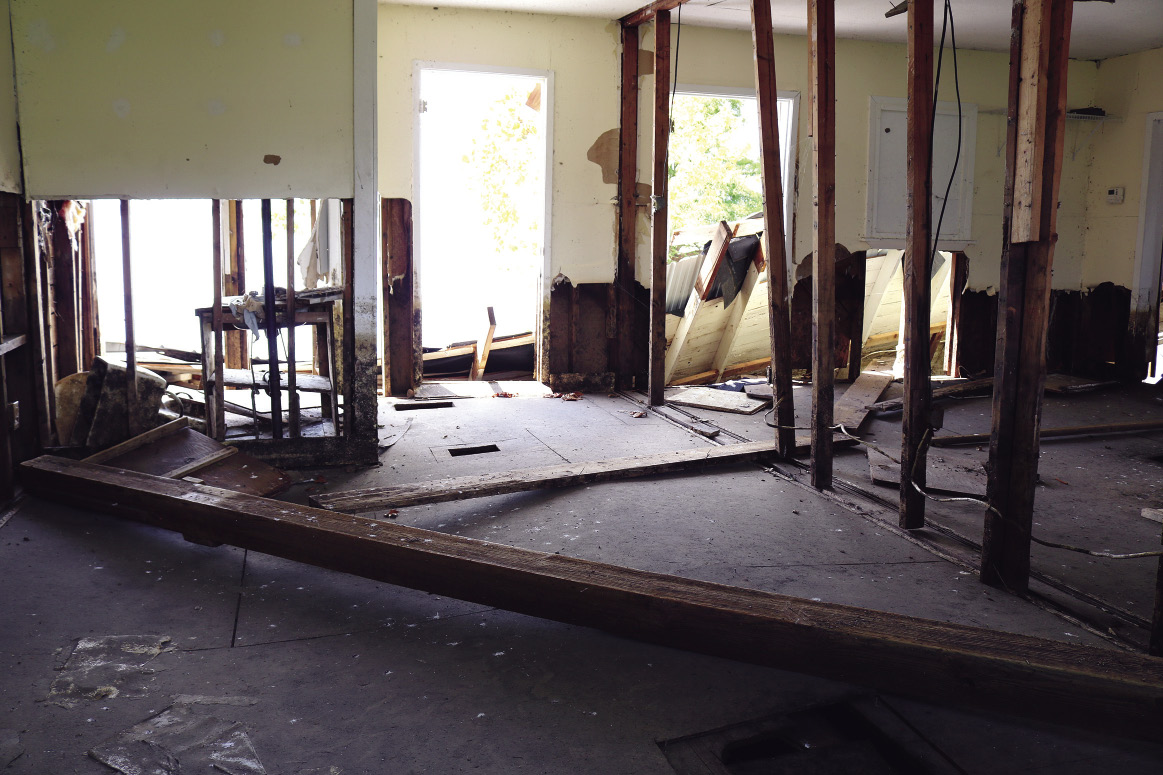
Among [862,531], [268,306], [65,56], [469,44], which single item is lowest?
[862,531]

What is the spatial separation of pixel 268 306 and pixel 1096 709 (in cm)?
403

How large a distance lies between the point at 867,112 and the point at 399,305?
474 cm

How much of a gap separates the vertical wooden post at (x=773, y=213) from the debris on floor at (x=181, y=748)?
3362 millimetres

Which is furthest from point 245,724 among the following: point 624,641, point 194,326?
point 194,326

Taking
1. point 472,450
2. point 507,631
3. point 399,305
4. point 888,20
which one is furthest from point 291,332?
point 888,20

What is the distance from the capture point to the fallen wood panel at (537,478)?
373cm

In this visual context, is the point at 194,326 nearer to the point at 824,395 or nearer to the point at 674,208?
the point at 824,395

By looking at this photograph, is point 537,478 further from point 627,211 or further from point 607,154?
point 607,154

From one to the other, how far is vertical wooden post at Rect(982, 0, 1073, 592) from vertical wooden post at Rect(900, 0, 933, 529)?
47 centimetres

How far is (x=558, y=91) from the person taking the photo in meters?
6.88

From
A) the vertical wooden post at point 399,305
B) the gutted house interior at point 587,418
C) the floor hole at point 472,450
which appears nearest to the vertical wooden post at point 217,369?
the gutted house interior at point 587,418

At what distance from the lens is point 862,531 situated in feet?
12.0

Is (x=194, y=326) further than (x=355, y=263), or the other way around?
(x=194, y=326)

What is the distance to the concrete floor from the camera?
199 centimetres
